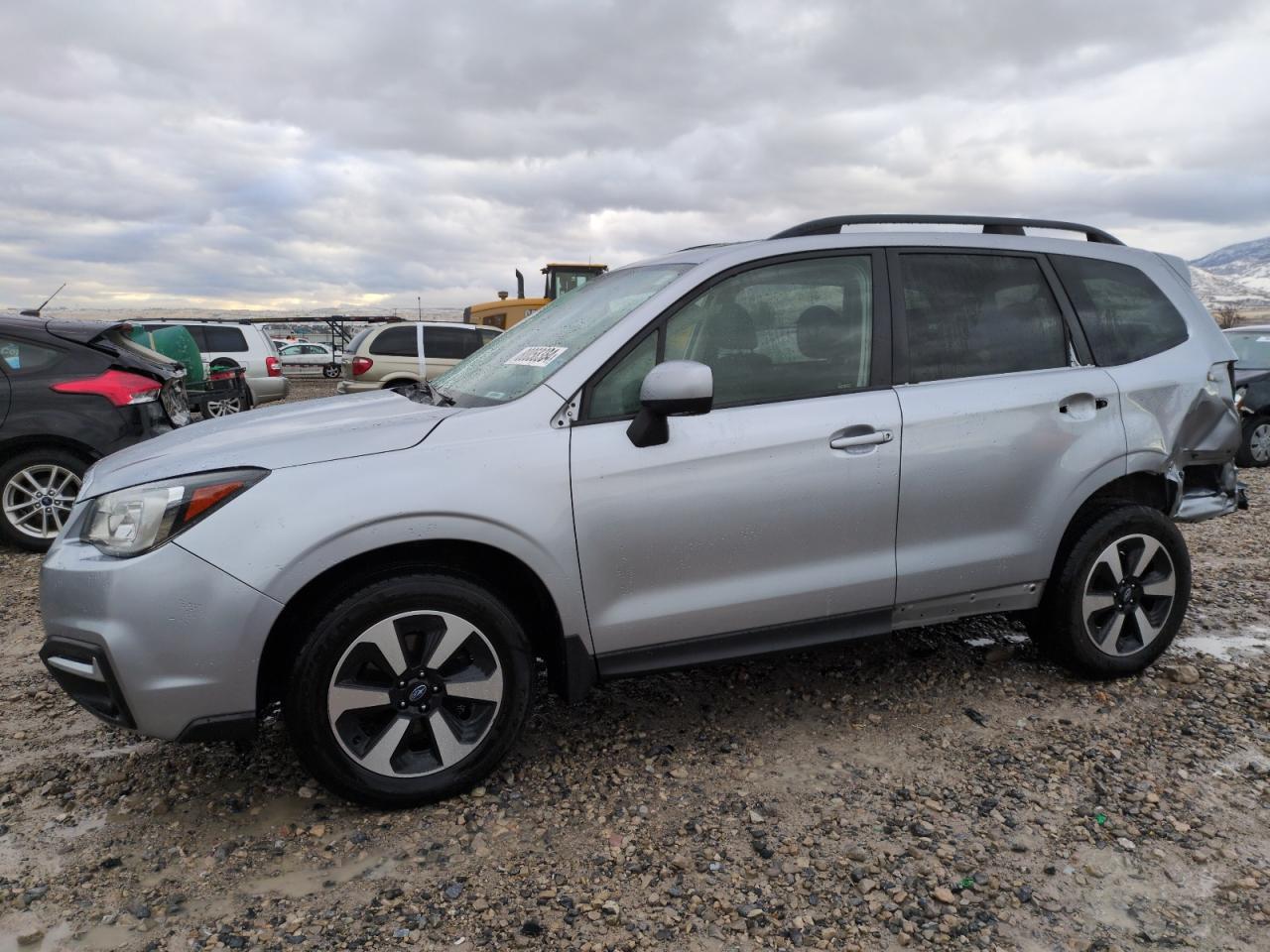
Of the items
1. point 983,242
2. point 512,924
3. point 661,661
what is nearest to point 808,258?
point 983,242

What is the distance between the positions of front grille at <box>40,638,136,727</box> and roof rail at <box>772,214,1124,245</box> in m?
2.62

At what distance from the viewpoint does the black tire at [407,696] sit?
2549 millimetres

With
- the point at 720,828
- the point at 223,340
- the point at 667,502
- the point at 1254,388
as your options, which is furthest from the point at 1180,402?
the point at 223,340

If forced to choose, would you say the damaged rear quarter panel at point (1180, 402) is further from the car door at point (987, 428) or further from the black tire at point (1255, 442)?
the black tire at point (1255, 442)

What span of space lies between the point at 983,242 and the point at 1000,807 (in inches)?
83.6

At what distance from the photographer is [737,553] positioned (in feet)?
9.56

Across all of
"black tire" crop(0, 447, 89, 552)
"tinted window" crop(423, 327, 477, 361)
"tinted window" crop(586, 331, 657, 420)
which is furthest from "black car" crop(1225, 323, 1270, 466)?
"black tire" crop(0, 447, 89, 552)

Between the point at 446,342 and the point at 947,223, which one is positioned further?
the point at 446,342

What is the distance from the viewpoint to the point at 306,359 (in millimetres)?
33531

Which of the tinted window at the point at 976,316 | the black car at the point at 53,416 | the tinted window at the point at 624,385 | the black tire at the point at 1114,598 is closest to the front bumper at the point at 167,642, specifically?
the tinted window at the point at 624,385

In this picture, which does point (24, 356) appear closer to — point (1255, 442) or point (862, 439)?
point (862, 439)

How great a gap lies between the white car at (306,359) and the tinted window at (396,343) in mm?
19364

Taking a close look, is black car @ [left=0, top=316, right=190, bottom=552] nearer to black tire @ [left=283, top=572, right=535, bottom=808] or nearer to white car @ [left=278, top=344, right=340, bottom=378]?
black tire @ [left=283, top=572, right=535, bottom=808]

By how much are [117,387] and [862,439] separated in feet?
18.2
